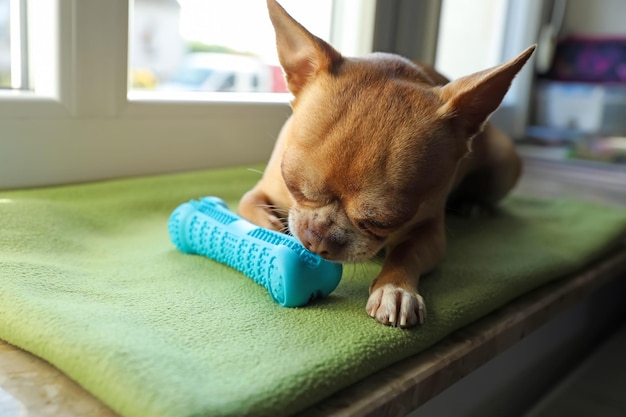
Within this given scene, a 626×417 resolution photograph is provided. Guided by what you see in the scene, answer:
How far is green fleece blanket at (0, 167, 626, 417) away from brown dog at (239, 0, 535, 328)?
0.23 feet

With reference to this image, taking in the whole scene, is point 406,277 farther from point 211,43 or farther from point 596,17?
point 596,17

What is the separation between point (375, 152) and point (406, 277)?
22 centimetres

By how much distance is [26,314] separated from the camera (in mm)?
839

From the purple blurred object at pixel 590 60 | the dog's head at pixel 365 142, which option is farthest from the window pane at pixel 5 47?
the purple blurred object at pixel 590 60

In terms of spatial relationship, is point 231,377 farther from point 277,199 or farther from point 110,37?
point 110,37

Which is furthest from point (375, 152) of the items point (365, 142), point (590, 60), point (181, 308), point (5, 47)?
point (590, 60)

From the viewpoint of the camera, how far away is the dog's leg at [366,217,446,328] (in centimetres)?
94

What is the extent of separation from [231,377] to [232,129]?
1.13m

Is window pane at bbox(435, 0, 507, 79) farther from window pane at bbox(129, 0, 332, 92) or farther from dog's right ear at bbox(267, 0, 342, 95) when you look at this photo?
dog's right ear at bbox(267, 0, 342, 95)

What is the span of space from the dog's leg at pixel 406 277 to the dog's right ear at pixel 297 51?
1.15 ft

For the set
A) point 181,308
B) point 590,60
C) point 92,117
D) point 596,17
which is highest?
point 596,17

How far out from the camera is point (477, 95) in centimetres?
106

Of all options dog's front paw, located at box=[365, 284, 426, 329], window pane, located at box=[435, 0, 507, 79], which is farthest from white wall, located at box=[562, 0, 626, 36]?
dog's front paw, located at box=[365, 284, 426, 329]

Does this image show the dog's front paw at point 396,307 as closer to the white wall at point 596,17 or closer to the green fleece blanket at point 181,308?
the green fleece blanket at point 181,308
